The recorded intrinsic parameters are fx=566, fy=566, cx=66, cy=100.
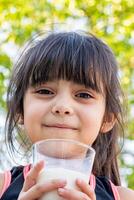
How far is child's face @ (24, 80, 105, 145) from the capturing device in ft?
5.98

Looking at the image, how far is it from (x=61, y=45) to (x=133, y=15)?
530 centimetres

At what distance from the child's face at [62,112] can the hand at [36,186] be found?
293 millimetres

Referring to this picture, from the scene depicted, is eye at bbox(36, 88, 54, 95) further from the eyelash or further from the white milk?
the white milk

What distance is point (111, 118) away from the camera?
6.94 feet

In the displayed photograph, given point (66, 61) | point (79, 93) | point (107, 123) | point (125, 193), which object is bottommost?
point (125, 193)

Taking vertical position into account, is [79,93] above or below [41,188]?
above

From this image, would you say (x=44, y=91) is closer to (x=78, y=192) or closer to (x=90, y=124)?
(x=90, y=124)

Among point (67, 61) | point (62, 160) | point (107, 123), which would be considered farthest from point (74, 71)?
point (62, 160)

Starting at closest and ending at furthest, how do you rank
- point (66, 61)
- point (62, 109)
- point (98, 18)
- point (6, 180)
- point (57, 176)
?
point (57, 176)
point (62, 109)
point (66, 61)
point (6, 180)
point (98, 18)

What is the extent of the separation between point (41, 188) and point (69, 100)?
0.40 meters

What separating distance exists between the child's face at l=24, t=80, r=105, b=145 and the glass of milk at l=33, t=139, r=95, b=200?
0.26 m

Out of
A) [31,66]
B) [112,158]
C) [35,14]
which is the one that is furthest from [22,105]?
[35,14]

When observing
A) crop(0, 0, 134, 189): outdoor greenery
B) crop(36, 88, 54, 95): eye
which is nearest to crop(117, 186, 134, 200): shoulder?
crop(36, 88, 54, 95): eye

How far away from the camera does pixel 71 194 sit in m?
1.51
